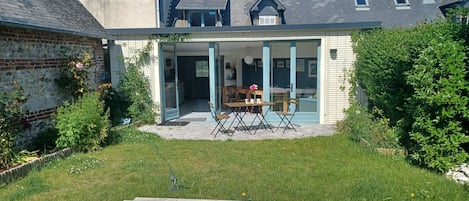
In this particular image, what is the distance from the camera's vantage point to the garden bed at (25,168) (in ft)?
15.5

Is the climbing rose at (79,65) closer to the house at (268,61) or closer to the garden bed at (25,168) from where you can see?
the house at (268,61)

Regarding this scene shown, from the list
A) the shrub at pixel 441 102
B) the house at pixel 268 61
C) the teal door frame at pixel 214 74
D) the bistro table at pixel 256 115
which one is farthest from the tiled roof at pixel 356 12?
the shrub at pixel 441 102

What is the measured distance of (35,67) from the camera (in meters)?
6.59

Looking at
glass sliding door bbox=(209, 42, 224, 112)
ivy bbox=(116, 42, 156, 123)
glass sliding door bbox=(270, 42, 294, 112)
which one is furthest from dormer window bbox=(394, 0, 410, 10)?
ivy bbox=(116, 42, 156, 123)

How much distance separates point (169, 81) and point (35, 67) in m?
4.14

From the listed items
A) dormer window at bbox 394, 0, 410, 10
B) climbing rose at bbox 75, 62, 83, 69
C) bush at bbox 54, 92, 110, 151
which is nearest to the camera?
bush at bbox 54, 92, 110, 151

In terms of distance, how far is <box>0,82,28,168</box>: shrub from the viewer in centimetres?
505

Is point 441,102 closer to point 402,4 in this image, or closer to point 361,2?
point 361,2

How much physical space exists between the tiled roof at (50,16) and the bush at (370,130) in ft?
22.1

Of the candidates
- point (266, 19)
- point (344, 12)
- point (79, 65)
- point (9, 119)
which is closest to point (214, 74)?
point (79, 65)

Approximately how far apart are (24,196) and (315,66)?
764 centimetres

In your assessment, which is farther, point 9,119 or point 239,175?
point 9,119

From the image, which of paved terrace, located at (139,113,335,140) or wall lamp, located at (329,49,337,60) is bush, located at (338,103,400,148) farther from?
wall lamp, located at (329,49,337,60)

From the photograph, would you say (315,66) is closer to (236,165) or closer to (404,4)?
(236,165)
